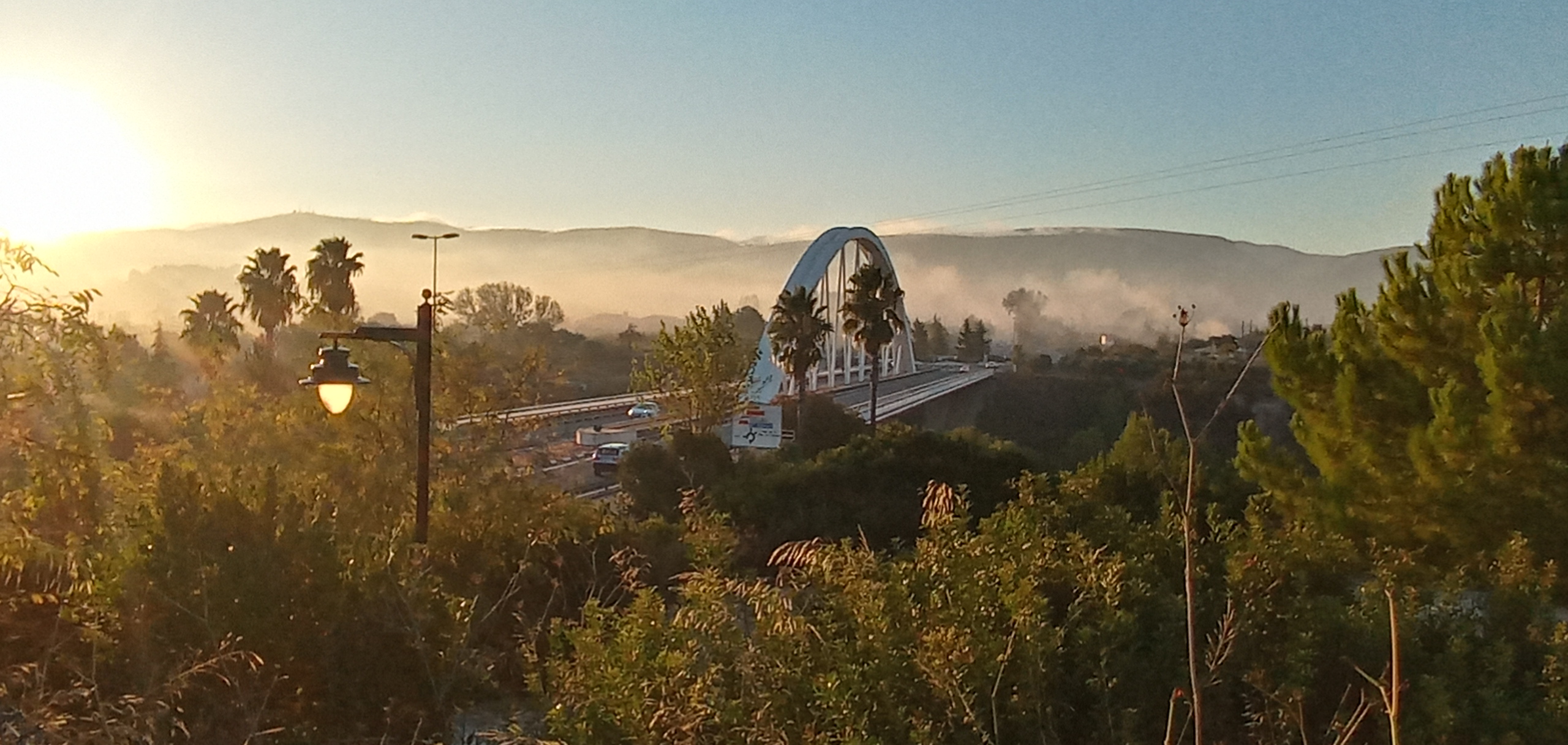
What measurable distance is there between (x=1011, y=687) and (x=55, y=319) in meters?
5.17

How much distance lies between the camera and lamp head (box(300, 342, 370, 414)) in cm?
638

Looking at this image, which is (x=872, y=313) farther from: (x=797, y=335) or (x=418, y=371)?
(x=418, y=371)

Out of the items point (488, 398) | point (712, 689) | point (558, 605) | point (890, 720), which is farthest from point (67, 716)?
point (488, 398)

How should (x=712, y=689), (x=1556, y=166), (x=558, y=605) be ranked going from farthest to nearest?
1. (x=1556, y=166)
2. (x=558, y=605)
3. (x=712, y=689)

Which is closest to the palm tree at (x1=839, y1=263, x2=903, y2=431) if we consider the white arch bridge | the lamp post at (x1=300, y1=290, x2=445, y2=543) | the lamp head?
the white arch bridge

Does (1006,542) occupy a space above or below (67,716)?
above

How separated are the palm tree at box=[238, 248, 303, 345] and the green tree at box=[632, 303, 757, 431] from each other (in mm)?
12724

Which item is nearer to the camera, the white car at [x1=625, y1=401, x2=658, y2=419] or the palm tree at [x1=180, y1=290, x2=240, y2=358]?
the palm tree at [x1=180, y1=290, x2=240, y2=358]

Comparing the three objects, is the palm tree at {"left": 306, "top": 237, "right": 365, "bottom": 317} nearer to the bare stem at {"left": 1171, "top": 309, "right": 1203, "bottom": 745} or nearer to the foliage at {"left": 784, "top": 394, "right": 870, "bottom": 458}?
the foliage at {"left": 784, "top": 394, "right": 870, "bottom": 458}

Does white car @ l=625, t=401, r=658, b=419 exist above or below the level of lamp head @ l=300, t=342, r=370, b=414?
below

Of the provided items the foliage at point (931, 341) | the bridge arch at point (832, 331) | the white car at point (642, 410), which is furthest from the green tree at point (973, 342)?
the white car at point (642, 410)

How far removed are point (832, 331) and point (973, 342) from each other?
76.7 m

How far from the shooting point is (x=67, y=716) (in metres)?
4.26

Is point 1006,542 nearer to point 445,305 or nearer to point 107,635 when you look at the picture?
point 107,635
